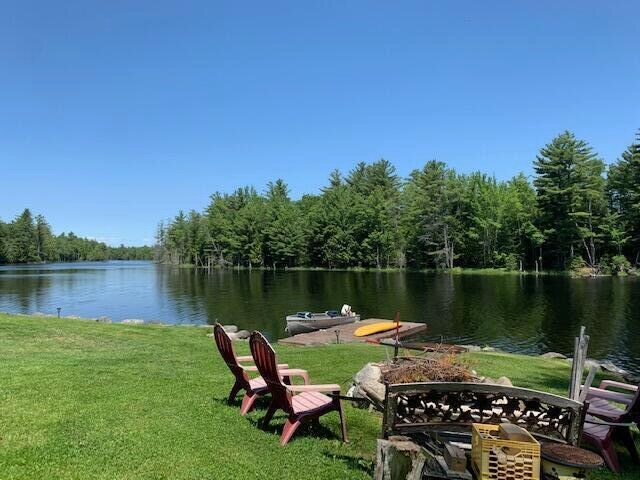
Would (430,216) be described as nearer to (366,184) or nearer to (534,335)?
(366,184)

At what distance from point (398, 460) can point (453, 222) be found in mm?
73662

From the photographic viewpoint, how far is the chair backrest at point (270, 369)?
5.36 meters

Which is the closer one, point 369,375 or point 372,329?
point 369,375

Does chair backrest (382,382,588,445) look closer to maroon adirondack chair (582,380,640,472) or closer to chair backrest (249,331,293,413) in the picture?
maroon adirondack chair (582,380,640,472)

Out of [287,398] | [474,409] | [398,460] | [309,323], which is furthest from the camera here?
[309,323]

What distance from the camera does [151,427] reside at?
5879 millimetres

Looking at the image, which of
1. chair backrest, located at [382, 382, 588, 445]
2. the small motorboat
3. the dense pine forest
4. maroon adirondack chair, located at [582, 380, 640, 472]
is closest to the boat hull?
the small motorboat

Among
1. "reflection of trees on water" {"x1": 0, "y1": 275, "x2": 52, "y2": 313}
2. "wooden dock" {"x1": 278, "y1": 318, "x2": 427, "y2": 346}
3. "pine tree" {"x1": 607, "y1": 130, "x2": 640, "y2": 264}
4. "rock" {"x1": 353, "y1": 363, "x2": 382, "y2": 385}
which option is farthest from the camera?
"pine tree" {"x1": 607, "y1": 130, "x2": 640, "y2": 264}

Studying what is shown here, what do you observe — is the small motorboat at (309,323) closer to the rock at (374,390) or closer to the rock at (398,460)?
the rock at (374,390)

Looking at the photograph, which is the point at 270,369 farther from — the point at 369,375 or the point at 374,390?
the point at 369,375

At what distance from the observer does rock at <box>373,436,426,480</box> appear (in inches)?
139

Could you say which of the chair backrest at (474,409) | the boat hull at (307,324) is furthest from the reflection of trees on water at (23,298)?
the chair backrest at (474,409)

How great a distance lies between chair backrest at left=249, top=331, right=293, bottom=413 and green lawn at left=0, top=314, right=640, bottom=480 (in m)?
0.47

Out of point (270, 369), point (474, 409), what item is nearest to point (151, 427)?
point (270, 369)
